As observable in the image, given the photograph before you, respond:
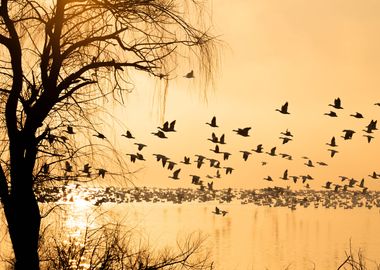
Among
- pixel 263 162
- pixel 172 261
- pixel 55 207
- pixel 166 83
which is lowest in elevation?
pixel 172 261

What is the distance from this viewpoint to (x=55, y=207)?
6941 mm

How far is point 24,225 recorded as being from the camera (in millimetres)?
6109

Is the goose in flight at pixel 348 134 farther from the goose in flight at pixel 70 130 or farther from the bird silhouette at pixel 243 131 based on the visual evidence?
the goose in flight at pixel 70 130

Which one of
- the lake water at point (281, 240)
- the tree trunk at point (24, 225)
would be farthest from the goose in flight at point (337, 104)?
the tree trunk at point (24, 225)

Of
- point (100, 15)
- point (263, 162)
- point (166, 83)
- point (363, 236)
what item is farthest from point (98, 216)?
point (363, 236)

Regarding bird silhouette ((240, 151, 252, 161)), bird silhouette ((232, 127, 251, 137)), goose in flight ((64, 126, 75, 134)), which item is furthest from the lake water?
goose in flight ((64, 126, 75, 134))

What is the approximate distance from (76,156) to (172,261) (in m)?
1.50

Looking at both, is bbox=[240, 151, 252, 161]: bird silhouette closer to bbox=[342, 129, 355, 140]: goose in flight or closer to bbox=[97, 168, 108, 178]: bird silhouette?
bbox=[342, 129, 355, 140]: goose in flight

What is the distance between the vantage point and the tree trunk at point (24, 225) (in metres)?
6.11

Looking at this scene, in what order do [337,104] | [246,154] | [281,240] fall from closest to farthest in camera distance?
[337,104] < [246,154] < [281,240]

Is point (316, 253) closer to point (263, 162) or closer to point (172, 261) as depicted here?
point (263, 162)

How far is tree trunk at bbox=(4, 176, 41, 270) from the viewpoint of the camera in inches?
241

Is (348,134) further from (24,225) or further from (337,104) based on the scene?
(24,225)

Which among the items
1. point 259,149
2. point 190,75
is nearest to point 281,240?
point 259,149
